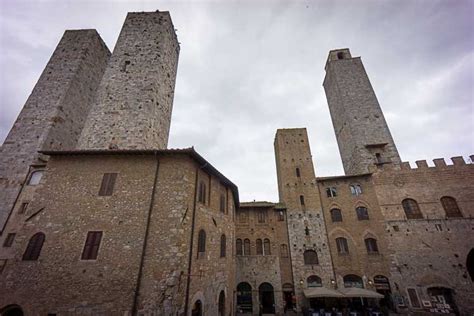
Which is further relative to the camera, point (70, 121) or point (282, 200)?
point (282, 200)

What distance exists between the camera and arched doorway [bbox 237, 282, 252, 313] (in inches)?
692

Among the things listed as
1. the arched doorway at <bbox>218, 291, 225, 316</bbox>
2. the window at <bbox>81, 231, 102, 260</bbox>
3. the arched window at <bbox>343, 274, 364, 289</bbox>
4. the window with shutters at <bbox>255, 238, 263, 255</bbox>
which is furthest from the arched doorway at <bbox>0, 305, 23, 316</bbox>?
the arched window at <bbox>343, 274, 364, 289</bbox>

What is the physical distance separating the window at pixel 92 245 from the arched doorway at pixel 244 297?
14.4 meters

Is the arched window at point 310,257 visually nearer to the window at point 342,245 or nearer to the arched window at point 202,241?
the window at point 342,245

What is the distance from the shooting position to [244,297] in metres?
17.9

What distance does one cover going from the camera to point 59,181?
9344 millimetres

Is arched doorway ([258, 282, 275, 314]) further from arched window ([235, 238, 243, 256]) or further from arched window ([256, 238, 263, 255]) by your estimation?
arched window ([235, 238, 243, 256])

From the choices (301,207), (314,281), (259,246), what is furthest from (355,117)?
(259,246)

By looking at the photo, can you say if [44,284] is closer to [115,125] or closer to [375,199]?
[115,125]

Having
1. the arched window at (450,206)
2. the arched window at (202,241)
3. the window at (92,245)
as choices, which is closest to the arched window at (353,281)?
the arched window at (450,206)

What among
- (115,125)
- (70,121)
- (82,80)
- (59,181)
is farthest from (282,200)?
(82,80)

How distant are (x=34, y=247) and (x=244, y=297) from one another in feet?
52.8

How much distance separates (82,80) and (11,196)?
10687 millimetres

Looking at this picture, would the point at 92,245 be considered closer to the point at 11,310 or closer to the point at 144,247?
the point at 144,247
